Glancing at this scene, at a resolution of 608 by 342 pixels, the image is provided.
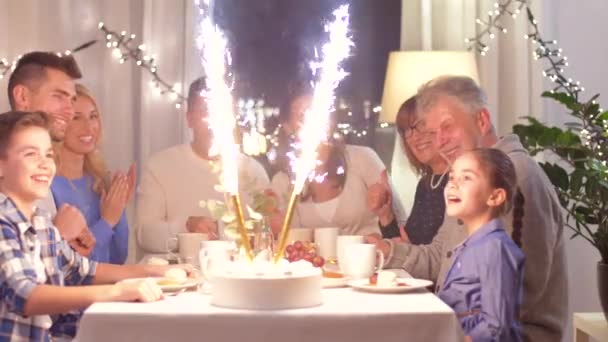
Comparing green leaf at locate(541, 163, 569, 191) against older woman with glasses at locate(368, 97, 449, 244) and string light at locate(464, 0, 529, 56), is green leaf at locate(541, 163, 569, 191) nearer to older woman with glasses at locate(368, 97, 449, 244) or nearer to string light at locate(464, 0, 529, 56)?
older woman with glasses at locate(368, 97, 449, 244)

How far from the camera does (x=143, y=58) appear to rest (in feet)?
13.0

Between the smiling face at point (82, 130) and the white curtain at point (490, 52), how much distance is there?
1.47 m

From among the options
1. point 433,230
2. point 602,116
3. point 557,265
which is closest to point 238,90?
point 433,230

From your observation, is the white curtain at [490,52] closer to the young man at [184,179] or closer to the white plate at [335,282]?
the young man at [184,179]

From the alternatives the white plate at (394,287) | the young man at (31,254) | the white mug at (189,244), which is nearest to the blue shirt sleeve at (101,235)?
the white mug at (189,244)

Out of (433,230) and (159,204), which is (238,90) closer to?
(159,204)

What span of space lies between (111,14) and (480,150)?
7.33 feet

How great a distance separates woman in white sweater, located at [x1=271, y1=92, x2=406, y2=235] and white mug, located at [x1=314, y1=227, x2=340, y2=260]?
0.67 metres

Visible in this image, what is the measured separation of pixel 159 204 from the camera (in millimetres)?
3529

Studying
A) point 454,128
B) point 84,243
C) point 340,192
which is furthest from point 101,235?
A: point 454,128

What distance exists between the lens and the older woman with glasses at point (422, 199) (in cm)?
326

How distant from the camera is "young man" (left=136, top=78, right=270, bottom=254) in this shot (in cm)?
350

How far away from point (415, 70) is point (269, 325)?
2.14 m

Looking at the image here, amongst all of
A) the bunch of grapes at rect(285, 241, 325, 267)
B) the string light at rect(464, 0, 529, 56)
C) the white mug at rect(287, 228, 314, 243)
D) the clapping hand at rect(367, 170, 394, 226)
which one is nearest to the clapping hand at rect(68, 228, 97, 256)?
the white mug at rect(287, 228, 314, 243)
